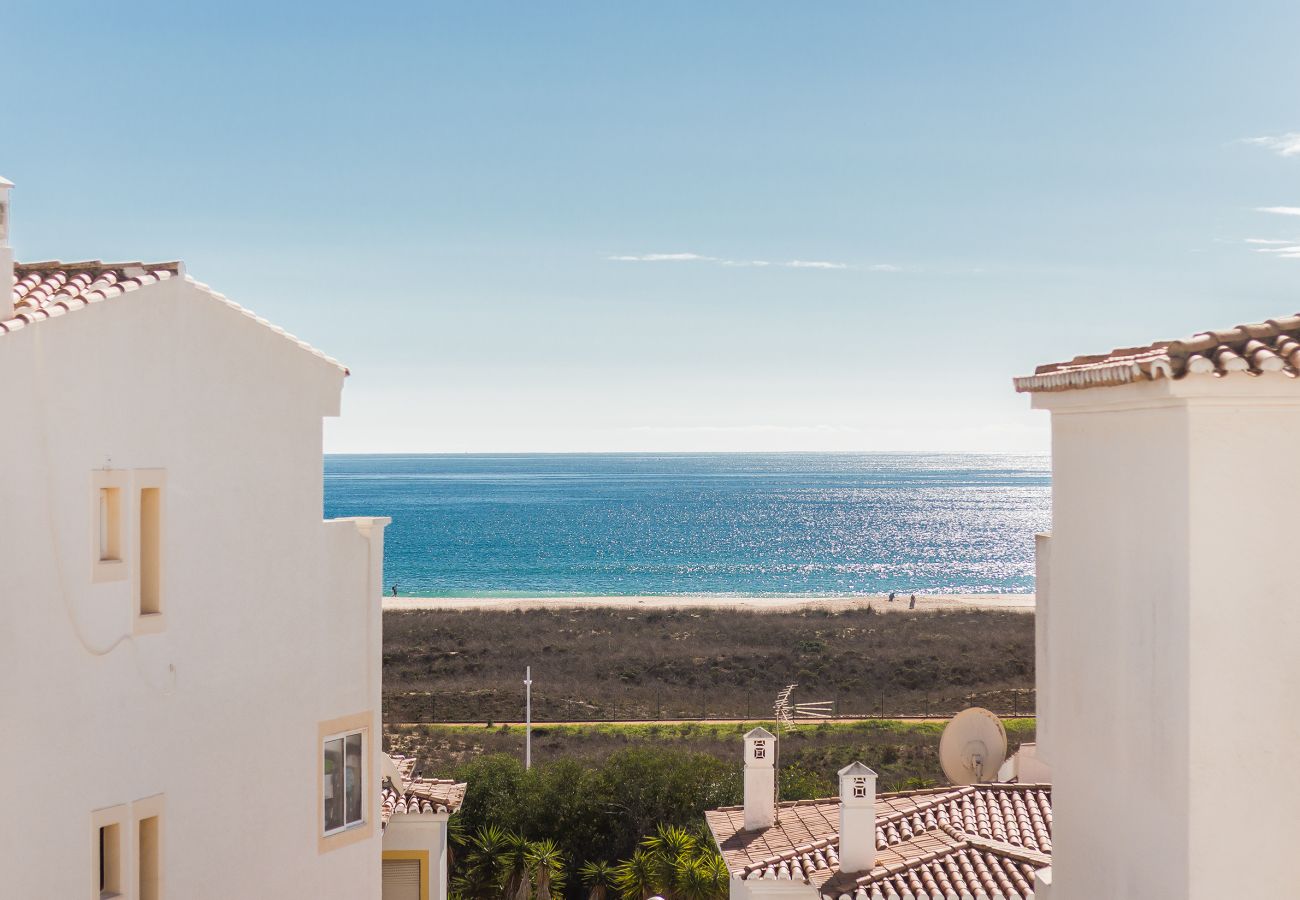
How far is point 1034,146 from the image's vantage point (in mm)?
41812

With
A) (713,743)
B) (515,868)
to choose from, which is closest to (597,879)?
(515,868)

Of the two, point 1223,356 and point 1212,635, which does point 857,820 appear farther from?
point 1223,356

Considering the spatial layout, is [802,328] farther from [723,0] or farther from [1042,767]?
A: [1042,767]

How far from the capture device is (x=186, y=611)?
1181cm

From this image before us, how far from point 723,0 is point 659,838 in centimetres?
1952

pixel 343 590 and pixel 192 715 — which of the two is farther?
pixel 343 590

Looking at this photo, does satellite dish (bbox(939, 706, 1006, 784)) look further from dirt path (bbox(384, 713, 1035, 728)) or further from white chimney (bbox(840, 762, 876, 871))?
dirt path (bbox(384, 713, 1035, 728))

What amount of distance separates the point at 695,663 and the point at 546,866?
36.2 metres

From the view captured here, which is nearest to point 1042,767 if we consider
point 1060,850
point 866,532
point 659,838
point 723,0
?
point 659,838

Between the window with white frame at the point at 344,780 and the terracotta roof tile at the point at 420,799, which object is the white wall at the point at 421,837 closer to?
the terracotta roof tile at the point at 420,799

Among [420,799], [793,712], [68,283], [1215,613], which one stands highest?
[68,283]

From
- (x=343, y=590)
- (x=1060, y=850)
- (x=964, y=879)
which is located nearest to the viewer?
(x=1060, y=850)

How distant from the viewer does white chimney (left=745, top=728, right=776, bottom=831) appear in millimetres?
18844

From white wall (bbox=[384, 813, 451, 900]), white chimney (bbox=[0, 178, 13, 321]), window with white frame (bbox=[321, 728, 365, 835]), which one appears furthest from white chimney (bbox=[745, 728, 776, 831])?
white chimney (bbox=[0, 178, 13, 321])
